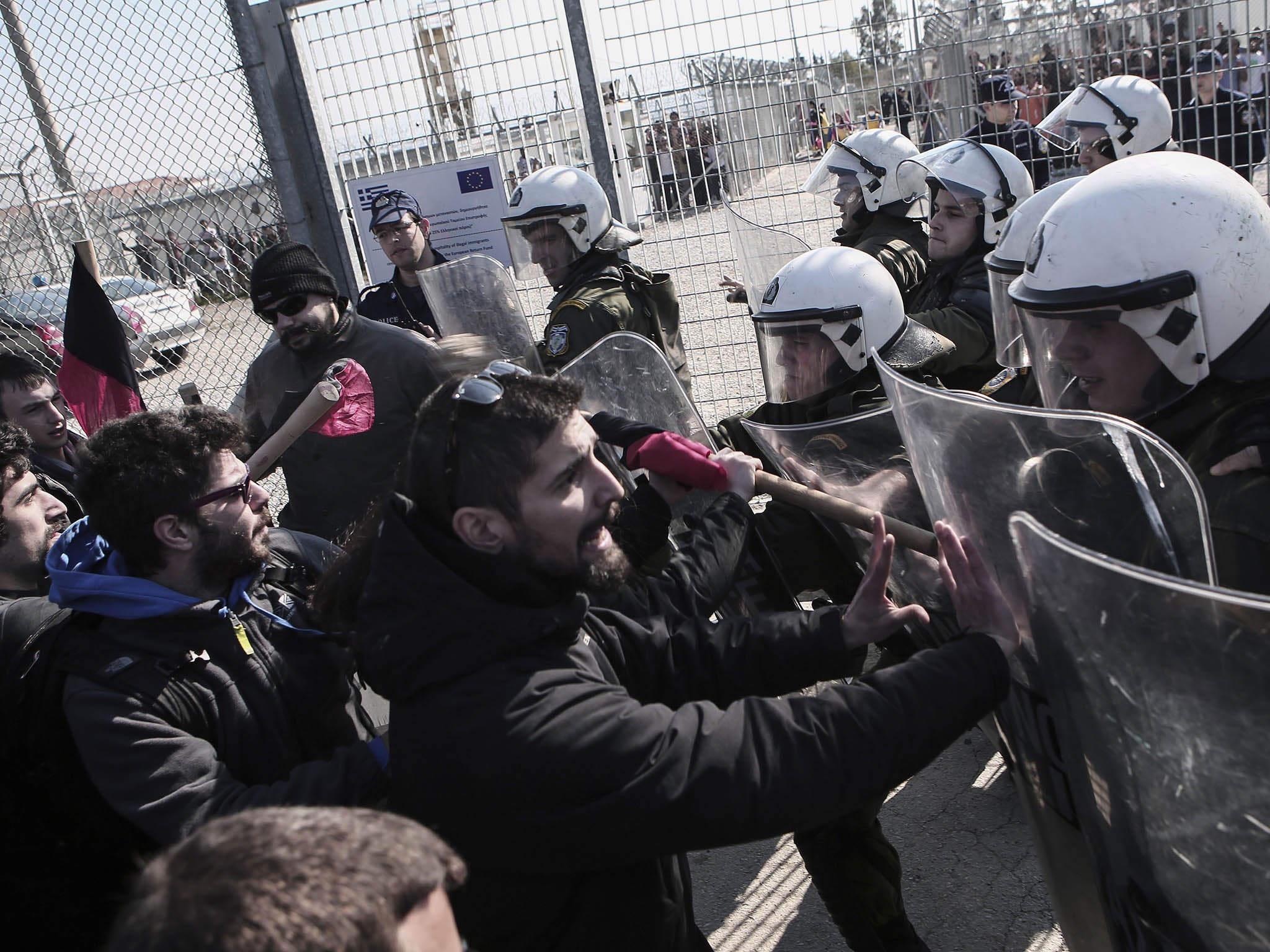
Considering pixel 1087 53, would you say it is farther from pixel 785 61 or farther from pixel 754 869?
pixel 754 869

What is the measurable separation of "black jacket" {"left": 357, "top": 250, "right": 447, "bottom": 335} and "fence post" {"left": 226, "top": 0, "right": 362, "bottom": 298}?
0.64 ft

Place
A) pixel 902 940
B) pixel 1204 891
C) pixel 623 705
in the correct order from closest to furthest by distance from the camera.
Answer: pixel 1204 891
pixel 623 705
pixel 902 940

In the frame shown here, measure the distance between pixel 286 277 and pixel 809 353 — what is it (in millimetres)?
1917

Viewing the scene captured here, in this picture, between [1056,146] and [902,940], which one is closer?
[902,940]

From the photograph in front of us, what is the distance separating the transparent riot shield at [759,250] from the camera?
14.6 feet

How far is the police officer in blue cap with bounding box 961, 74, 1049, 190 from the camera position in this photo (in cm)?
544

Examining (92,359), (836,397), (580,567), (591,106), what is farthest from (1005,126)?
(580,567)

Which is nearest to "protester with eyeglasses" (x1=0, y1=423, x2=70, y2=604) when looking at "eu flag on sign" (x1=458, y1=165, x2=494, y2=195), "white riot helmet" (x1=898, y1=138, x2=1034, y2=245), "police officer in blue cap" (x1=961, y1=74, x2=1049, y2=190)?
"eu flag on sign" (x1=458, y1=165, x2=494, y2=195)

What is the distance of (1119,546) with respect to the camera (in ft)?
4.36

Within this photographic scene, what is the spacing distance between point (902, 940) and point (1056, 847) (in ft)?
4.05

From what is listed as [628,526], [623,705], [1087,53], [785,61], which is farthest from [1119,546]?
[1087,53]

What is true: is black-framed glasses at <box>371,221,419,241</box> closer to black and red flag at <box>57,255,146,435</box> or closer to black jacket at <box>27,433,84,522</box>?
black and red flag at <box>57,255,146,435</box>

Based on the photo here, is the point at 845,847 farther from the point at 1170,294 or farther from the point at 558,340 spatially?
the point at 558,340

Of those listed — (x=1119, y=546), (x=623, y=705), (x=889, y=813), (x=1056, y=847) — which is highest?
(x=1119, y=546)
